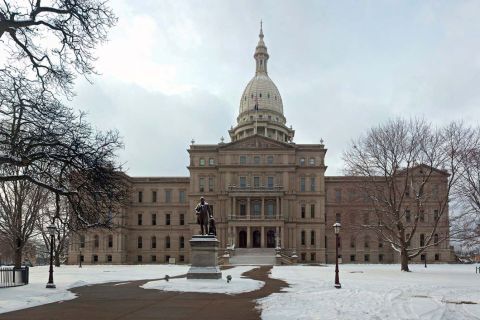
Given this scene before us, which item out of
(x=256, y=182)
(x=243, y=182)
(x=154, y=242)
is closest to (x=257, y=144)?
(x=256, y=182)

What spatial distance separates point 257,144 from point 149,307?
74241 mm

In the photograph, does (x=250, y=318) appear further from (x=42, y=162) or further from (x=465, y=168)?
(x=465, y=168)

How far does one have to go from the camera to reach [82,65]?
65.0 ft

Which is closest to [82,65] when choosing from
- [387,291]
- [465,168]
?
[387,291]

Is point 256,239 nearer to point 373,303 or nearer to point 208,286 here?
point 208,286

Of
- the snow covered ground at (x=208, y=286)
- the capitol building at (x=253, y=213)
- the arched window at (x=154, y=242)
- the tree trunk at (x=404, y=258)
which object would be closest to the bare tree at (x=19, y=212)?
the snow covered ground at (x=208, y=286)

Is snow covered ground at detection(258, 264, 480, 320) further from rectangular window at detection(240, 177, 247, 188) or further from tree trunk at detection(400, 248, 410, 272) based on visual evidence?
rectangular window at detection(240, 177, 247, 188)

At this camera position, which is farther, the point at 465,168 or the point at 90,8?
the point at 465,168

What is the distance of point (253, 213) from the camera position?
92.8 m

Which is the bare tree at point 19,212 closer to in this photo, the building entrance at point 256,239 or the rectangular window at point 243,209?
the rectangular window at point 243,209

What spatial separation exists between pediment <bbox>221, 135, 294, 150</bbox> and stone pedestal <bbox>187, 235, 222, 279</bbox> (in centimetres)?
6252

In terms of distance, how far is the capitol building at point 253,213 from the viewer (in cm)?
8988

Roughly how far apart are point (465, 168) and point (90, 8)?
36.2 m

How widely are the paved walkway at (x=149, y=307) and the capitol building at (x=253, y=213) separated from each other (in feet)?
206
